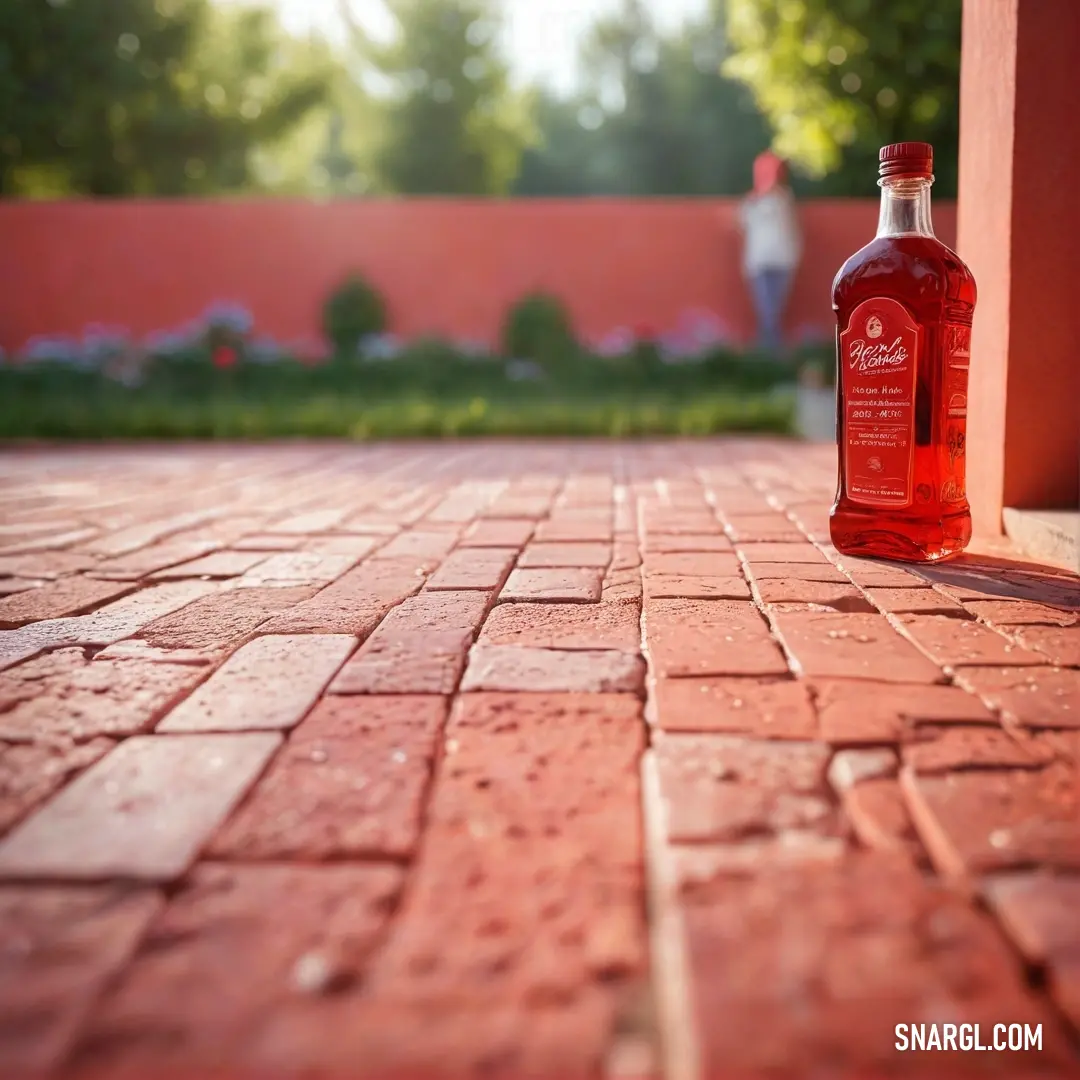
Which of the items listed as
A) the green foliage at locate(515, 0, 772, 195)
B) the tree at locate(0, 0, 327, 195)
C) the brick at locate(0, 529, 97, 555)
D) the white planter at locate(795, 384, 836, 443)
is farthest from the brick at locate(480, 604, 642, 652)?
the green foliage at locate(515, 0, 772, 195)

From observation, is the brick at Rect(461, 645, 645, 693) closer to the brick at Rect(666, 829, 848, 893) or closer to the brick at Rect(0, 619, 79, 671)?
the brick at Rect(666, 829, 848, 893)

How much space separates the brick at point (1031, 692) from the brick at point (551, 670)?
536 millimetres

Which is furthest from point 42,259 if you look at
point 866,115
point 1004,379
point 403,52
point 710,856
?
point 403,52

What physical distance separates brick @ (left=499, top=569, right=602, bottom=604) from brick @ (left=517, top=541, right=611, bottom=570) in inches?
3.1

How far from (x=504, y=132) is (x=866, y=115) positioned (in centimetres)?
1576

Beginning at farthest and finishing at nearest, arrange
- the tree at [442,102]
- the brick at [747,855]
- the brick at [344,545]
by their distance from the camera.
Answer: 1. the tree at [442,102]
2. the brick at [344,545]
3. the brick at [747,855]

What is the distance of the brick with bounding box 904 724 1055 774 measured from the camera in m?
1.21

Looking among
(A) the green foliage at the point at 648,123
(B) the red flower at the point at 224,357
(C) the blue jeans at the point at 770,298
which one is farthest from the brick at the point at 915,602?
(A) the green foliage at the point at 648,123

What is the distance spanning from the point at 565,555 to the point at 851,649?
1.06 m

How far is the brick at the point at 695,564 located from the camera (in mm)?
2344

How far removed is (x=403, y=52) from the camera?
91.1 ft

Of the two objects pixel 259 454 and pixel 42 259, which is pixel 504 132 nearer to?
pixel 42 259

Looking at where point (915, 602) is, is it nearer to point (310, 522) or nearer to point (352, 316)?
point (310, 522)

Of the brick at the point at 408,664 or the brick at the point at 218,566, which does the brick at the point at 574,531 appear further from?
the brick at the point at 408,664
